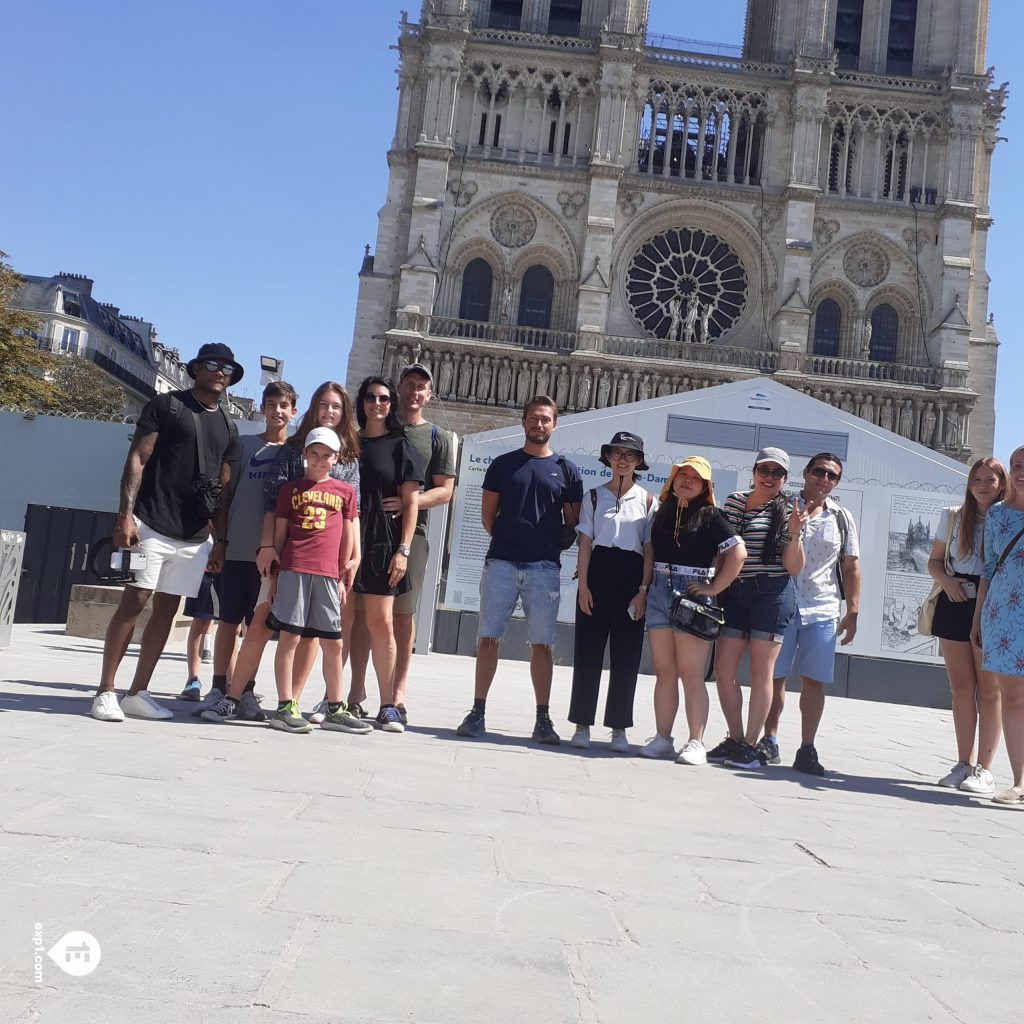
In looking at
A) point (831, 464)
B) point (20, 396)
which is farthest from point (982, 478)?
point (20, 396)

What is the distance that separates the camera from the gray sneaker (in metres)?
5.57

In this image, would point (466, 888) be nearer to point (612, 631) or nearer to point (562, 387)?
point (612, 631)

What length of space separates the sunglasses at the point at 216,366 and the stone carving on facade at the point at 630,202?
27.9 m

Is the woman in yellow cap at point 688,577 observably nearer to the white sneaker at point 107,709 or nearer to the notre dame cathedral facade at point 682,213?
the white sneaker at point 107,709

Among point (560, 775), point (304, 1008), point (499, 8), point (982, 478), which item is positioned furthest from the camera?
point (499, 8)

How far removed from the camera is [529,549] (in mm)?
6020

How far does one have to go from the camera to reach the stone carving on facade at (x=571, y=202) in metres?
31.6

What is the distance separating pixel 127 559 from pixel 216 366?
1046mm

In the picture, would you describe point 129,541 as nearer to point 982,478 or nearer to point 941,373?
point 982,478

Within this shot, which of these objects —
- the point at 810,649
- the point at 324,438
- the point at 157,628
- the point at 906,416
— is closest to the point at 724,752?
the point at 810,649

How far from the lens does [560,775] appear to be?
15.6 feet

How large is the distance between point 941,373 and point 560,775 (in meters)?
28.7

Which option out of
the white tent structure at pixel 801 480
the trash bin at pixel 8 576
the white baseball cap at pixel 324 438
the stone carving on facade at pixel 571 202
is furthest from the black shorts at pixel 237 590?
the stone carving on facade at pixel 571 202

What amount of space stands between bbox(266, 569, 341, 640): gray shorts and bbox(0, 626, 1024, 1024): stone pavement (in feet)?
1.69
